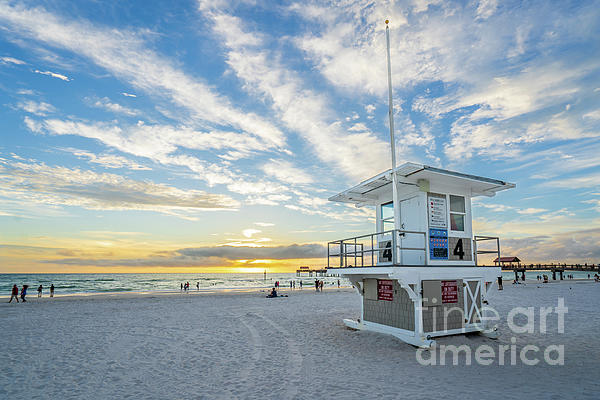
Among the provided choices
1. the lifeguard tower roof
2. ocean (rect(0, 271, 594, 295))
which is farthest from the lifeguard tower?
ocean (rect(0, 271, 594, 295))

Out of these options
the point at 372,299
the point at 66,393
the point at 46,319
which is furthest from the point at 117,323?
the point at 372,299

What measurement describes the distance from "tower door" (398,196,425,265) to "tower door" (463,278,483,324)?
6.78 feet

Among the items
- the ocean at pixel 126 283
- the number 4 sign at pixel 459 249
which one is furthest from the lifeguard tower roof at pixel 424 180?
the ocean at pixel 126 283

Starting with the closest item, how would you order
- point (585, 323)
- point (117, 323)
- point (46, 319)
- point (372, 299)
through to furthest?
1. point (372, 299)
2. point (585, 323)
3. point (117, 323)
4. point (46, 319)

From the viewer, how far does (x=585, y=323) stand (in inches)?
661

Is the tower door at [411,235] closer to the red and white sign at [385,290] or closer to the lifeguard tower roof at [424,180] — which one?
the lifeguard tower roof at [424,180]

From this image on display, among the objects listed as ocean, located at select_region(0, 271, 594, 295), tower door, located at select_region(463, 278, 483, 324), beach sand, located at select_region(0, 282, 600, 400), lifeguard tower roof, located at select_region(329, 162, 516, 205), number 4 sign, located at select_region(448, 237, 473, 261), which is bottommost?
ocean, located at select_region(0, 271, 594, 295)

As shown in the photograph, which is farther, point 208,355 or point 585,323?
point 585,323

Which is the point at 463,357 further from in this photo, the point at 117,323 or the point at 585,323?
the point at 117,323

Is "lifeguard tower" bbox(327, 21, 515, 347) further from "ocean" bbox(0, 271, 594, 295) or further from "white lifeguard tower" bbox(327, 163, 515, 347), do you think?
"ocean" bbox(0, 271, 594, 295)

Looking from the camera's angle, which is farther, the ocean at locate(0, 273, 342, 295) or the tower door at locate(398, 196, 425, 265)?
the ocean at locate(0, 273, 342, 295)

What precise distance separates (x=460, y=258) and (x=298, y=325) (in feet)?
28.1

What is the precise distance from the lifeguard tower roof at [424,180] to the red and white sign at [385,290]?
145 inches

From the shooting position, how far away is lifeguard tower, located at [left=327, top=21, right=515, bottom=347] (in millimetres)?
11453
